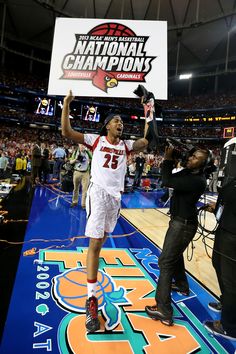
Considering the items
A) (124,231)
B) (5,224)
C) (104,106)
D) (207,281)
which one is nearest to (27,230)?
(5,224)

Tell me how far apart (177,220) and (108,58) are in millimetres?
1675

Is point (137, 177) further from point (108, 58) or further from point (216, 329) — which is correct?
point (216, 329)

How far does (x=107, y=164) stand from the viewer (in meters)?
2.28

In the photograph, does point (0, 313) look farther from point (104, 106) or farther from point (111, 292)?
point (104, 106)

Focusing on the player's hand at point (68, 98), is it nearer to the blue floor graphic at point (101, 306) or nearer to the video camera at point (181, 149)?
the video camera at point (181, 149)

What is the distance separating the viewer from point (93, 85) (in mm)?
2297

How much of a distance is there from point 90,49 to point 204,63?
1399 inches

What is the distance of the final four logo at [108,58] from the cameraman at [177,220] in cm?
83

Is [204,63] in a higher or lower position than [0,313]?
higher

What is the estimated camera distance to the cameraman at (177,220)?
7.35ft

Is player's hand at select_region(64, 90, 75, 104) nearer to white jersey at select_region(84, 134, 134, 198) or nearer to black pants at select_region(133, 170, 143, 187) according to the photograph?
white jersey at select_region(84, 134, 134, 198)

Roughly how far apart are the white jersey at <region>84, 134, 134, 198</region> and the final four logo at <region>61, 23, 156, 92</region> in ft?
1.67

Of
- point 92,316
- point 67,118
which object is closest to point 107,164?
point 67,118

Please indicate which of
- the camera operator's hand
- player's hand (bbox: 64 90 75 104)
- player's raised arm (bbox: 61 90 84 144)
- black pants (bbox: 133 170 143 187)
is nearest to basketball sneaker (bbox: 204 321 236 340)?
the camera operator's hand
